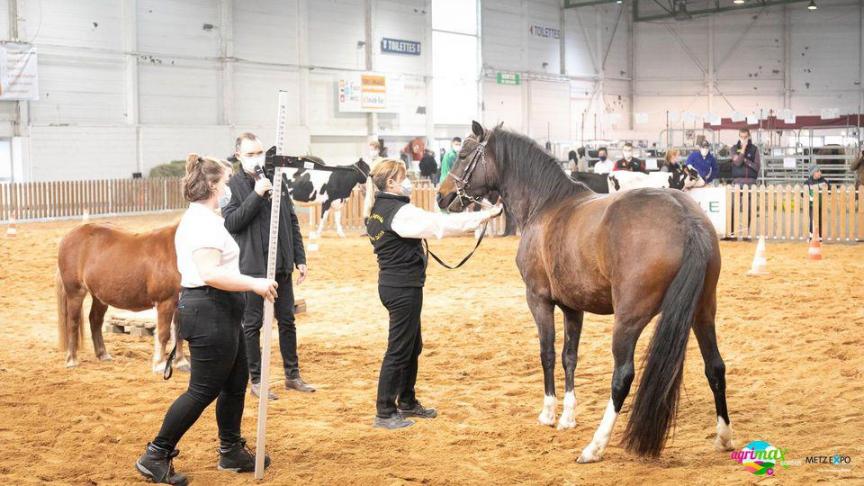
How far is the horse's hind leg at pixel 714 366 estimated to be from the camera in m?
5.47

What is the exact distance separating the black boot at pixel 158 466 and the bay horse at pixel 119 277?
9.64 feet

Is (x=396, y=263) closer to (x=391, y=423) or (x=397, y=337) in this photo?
(x=397, y=337)

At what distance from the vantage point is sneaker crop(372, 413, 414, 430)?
20.4 feet

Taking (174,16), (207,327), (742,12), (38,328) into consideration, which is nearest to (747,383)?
(207,327)

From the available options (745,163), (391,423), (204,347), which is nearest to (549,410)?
(391,423)

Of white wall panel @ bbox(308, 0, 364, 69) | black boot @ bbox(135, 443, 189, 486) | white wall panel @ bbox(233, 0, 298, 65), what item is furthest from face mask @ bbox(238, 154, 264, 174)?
white wall panel @ bbox(308, 0, 364, 69)

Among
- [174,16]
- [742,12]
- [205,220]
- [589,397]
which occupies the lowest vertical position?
[589,397]

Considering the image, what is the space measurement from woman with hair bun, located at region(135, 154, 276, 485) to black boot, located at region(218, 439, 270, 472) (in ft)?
0.99

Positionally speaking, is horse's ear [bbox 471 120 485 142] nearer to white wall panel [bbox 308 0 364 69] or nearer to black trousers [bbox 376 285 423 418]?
black trousers [bbox 376 285 423 418]

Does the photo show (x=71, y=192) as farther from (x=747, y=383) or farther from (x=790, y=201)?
(x=747, y=383)

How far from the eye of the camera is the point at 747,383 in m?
7.17

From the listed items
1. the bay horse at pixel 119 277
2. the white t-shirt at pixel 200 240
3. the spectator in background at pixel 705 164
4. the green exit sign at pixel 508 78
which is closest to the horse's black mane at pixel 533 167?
the white t-shirt at pixel 200 240

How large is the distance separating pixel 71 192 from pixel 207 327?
20703mm

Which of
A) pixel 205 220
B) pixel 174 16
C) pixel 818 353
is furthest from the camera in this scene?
pixel 174 16
